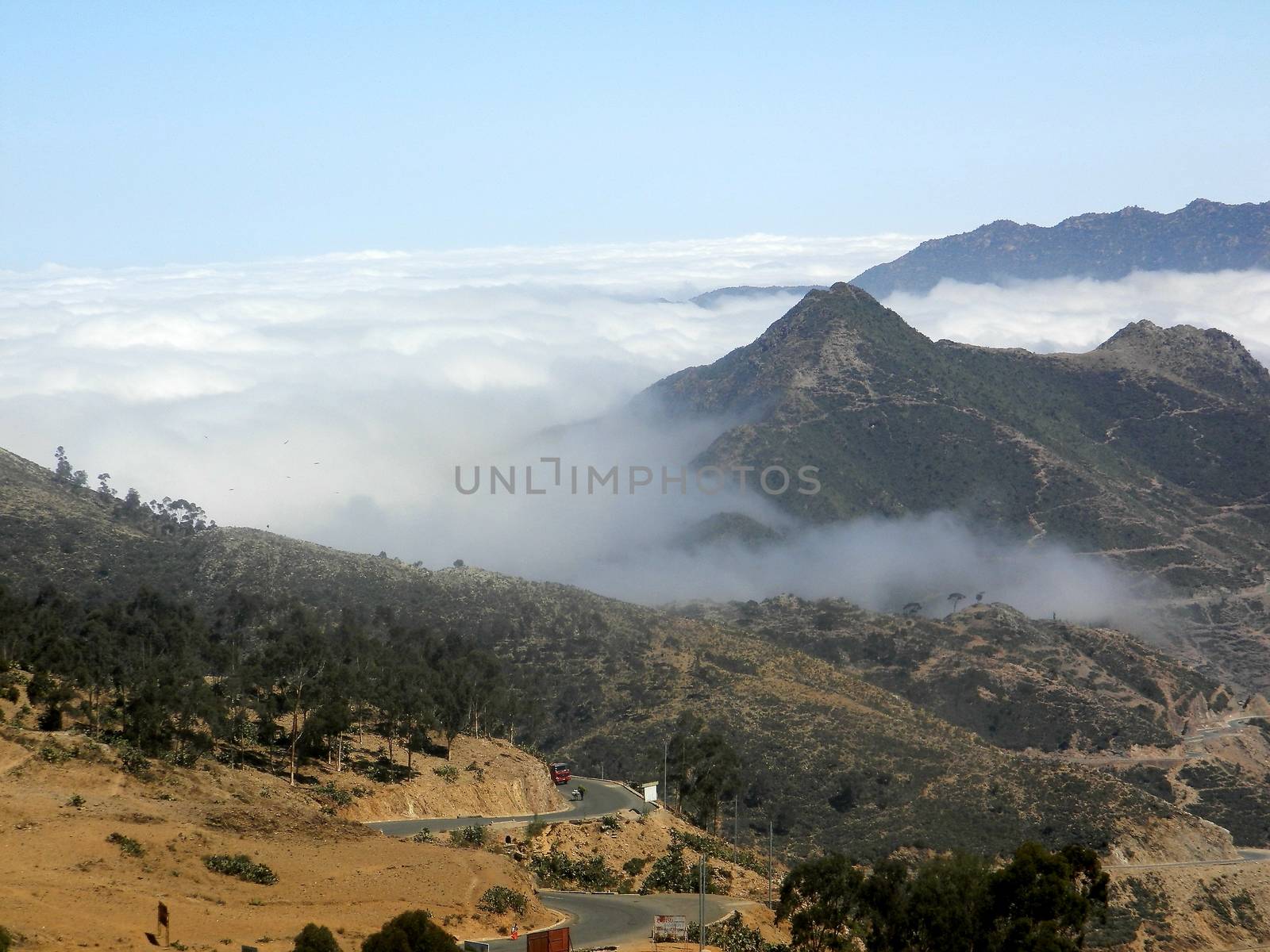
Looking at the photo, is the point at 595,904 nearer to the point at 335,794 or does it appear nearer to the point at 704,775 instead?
the point at 335,794

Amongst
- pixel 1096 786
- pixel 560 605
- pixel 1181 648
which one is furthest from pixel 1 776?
pixel 1181 648

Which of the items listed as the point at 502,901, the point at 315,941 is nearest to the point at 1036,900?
the point at 502,901

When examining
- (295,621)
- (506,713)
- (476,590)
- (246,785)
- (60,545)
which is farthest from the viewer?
(476,590)

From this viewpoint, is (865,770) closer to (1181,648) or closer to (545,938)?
(545,938)

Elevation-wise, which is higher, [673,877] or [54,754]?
[54,754]

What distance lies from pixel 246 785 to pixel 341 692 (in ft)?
46.2

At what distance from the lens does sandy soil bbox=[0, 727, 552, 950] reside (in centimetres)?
3666

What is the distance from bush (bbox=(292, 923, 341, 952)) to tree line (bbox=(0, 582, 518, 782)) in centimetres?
1910

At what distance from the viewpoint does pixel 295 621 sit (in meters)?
89.2

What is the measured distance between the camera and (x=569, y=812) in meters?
65.5

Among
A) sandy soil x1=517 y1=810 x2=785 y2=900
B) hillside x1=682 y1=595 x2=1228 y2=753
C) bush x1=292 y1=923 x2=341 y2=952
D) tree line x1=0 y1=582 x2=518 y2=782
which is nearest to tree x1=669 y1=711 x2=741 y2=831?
tree line x1=0 y1=582 x2=518 y2=782

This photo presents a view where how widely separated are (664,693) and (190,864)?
2641 inches

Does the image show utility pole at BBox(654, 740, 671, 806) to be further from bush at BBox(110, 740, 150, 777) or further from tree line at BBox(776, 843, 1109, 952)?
bush at BBox(110, 740, 150, 777)

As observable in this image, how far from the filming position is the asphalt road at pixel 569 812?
56625mm
